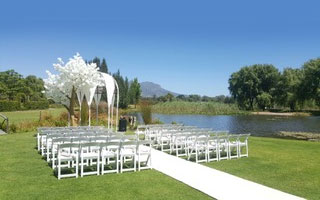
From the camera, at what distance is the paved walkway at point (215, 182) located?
17.8ft

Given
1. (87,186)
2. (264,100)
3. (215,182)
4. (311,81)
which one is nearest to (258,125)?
(215,182)

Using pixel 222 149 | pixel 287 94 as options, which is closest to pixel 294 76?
pixel 287 94

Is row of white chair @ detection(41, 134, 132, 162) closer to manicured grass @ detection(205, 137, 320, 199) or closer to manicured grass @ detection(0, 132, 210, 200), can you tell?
manicured grass @ detection(0, 132, 210, 200)

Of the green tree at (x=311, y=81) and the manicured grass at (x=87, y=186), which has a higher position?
the green tree at (x=311, y=81)

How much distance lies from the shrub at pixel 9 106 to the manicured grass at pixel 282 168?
3764 centimetres

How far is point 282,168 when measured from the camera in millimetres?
7879

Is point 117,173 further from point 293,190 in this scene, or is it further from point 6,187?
point 293,190

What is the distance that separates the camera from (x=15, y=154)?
956 centimetres

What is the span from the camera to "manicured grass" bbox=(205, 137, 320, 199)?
6.15 m

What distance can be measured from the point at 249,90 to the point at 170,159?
55115 mm

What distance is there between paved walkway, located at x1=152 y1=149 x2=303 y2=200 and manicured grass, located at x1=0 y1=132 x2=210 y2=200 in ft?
1.00

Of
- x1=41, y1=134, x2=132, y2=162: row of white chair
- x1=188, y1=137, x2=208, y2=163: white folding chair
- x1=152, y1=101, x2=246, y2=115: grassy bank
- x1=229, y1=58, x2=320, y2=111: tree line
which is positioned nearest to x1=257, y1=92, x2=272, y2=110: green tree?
x1=229, y1=58, x2=320, y2=111: tree line

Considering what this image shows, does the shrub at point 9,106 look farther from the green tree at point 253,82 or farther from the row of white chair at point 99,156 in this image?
the green tree at point 253,82

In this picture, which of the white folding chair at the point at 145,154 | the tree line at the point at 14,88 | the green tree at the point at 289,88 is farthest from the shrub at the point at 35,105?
the green tree at the point at 289,88
